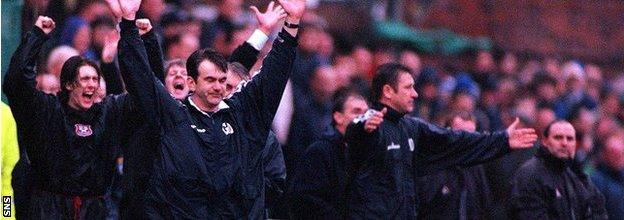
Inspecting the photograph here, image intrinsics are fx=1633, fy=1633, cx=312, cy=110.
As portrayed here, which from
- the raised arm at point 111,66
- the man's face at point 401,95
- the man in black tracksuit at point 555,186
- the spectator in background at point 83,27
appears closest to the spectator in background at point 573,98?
the spectator in background at point 83,27

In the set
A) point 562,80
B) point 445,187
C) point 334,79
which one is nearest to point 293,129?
point 334,79

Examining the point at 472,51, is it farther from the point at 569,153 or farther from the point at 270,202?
the point at 270,202

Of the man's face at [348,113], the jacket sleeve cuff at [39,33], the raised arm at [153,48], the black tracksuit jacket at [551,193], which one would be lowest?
the black tracksuit jacket at [551,193]

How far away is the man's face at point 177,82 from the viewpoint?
11078 mm

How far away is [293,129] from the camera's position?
15000 mm

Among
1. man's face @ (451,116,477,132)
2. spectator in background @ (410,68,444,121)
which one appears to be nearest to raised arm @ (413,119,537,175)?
man's face @ (451,116,477,132)

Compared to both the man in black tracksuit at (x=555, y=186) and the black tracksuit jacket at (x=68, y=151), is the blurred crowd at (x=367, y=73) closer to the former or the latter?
the black tracksuit jacket at (x=68, y=151)

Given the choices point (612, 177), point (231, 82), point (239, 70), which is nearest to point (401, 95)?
point (239, 70)

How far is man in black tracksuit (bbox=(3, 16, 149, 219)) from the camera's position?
10406mm

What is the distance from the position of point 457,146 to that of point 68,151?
3.07 meters

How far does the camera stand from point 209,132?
9.61 metres

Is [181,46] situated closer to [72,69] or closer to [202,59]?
[72,69]

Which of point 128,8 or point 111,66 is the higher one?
point 128,8

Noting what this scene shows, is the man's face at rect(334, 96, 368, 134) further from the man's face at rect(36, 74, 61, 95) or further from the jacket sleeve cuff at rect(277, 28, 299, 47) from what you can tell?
the jacket sleeve cuff at rect(277, 28, 299, 47)
